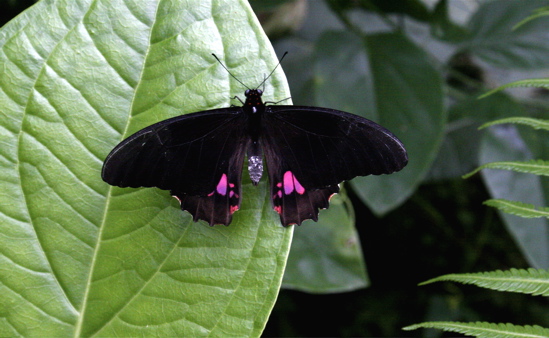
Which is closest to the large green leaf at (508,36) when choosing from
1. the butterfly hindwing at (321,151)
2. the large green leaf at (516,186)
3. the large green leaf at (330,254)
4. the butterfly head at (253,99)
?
the large green leaf at (516,186)

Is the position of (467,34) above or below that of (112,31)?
above

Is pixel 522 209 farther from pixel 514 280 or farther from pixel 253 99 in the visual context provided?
pixel 253 99

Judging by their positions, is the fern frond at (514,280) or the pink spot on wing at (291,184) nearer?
the fern frond at (514,280)

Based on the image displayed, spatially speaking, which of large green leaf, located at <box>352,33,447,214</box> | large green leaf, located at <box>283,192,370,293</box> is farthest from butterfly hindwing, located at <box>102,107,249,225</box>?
large green leaf, located at <box>352,33,447,214</box>

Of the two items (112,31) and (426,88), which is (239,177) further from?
(426,88)

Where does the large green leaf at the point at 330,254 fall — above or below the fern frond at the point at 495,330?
above

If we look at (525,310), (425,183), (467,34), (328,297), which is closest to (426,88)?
(467,34)

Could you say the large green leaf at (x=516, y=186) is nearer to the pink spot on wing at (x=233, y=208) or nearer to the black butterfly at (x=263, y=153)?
the black butterfly at (x=263, y=153)

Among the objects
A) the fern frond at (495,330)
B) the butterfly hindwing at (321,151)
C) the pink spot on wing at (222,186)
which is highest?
the butterfly hindwing at (321,151)

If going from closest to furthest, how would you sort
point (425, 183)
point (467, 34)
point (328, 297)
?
point (467, 34) < point (328, 297) < point (425, 183)
